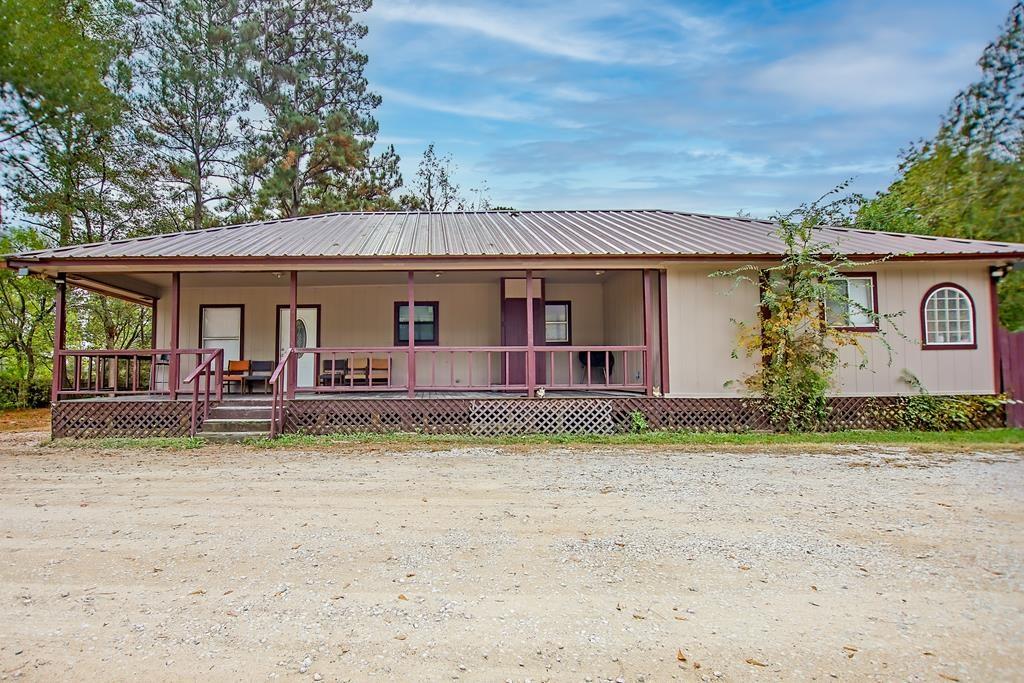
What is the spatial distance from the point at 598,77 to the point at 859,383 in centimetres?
1633

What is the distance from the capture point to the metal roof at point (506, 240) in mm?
10352

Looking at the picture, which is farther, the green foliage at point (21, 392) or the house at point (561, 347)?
the green foliage at point (21, 392)

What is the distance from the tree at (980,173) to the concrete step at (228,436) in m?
18.8

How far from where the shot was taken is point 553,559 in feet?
13.8

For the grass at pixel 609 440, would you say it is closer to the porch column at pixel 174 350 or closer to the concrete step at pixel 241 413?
the concrete step at pixel 241 413

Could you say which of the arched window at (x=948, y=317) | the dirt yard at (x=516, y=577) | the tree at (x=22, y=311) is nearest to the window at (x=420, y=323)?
the dirt yard at (x=516, y=577)

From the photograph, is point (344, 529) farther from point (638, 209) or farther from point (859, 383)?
point (638, 209)

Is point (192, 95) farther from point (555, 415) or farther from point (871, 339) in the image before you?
point (871, 339)

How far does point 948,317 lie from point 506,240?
8.26 m

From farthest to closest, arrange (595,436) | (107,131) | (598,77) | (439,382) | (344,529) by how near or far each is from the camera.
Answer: (598,77)
(107,131)
(439,382)
(595,436)
(344,529)

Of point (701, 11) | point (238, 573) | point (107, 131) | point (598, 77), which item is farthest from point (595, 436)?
point (107, 131)

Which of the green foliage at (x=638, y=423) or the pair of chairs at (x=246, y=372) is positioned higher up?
the pair of chairs at (x=246, y=372)

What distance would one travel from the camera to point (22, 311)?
1836 cm

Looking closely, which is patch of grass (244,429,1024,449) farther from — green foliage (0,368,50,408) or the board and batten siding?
green foliage (0,368,50,408)
